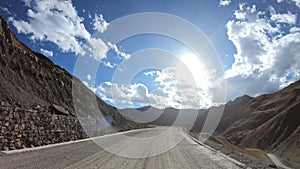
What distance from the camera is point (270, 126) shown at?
335 feet

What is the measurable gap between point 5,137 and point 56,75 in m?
22.8

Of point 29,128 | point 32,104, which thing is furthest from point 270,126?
point 29,128

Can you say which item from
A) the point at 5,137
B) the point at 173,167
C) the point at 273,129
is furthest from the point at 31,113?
the point at 273,129

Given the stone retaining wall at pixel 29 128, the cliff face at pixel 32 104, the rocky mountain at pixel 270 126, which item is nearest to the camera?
the stone retaining wall at pixel 29 128

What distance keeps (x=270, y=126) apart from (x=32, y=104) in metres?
96.4

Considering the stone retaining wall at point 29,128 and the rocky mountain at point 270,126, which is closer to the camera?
the stone retaining wall at point 29,128

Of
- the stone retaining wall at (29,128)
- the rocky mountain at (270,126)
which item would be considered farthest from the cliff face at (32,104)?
the rocky mountain at (270,126)

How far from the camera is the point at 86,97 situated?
4353 cm

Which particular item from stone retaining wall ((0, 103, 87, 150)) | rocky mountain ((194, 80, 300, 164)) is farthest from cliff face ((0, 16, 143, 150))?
rocky mountain ((194, 80, 300, 164))

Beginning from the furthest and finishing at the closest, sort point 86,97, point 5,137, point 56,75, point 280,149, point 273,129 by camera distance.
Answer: point 273,129 < point 280,149 < point 86,97 < point 56,75 < point 5,137

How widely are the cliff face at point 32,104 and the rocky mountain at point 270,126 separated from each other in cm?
5344

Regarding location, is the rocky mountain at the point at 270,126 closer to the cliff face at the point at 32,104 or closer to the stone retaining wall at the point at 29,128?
the cliff face at the point at 32,104

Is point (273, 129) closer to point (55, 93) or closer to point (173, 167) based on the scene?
point (55, 93)

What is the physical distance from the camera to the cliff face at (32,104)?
49.1 ft
